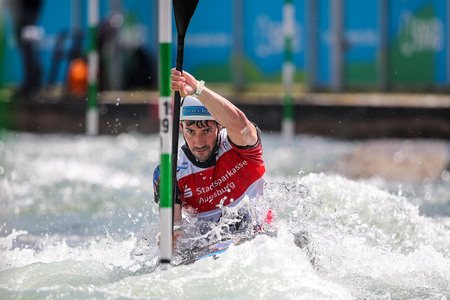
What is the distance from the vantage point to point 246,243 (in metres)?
4.91

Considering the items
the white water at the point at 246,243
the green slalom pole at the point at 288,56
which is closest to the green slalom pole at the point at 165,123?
the white water at the point at 246,243

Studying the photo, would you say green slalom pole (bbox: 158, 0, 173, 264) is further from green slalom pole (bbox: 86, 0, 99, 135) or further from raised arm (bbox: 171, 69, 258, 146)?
green slalom pole (bbox: 86, 0, 99, 135)

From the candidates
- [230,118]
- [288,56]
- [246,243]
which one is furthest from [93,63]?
[246,243]

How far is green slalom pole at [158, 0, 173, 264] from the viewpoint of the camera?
433 centimetres

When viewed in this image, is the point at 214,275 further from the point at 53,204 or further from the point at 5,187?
the point at 5,187

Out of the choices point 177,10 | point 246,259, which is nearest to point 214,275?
point 246,259

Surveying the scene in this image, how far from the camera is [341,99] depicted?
13617mm

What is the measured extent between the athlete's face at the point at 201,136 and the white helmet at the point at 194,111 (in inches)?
1.5

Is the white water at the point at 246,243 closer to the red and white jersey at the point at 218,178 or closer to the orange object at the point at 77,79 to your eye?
the red and white jersey at the point at 218,178

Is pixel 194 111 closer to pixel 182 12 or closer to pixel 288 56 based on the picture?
pixel 182 12

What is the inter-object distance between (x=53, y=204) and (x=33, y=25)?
913 centimetres

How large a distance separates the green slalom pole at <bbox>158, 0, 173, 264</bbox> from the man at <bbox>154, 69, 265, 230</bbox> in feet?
2.28

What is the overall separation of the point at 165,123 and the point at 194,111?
0.72 metres

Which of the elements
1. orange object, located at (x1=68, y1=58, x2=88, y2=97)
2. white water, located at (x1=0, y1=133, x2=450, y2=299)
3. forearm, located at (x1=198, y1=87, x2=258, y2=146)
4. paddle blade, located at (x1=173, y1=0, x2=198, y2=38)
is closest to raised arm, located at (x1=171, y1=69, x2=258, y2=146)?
forearm, located at (x1=198, y1=87, x2=258, y2=146)
